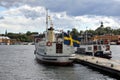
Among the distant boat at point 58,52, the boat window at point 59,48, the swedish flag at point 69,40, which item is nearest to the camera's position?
the distant boat at point 58,52

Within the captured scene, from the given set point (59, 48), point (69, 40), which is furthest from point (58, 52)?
point (69, 40)

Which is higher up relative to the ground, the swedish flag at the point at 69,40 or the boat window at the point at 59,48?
the swedish flag at the point at 69,40

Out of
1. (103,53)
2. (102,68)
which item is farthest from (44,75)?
(103,53)

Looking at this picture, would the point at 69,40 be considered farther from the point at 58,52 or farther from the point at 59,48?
the point at 58,52

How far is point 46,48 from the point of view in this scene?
212 feet

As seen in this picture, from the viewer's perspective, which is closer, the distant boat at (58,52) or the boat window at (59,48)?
the distant boat at (58,52)

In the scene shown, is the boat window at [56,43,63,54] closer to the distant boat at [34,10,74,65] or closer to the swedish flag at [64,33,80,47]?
the distant boat at [34,10,74,65]

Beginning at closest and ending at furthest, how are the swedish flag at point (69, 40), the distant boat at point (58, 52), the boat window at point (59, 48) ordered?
the distant boat at point (58, 52) < the boat window at point (59, 48) < the swedish flag at point (69, 40)

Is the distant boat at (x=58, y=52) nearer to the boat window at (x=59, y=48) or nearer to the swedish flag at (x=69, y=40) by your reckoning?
the boat window at (x=59, y=48)

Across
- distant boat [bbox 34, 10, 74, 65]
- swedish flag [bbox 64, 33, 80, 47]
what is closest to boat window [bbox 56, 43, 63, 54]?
distant boat [bbox 34, 10, 74, 65]

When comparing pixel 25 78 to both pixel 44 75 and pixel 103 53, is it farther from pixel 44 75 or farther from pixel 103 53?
pixel 103 53

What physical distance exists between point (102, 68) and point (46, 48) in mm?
13498

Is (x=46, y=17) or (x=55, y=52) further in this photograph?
(x=46, y=17)

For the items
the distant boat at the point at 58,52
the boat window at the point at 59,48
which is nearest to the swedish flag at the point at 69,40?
the distant boat at the point at 58,52
